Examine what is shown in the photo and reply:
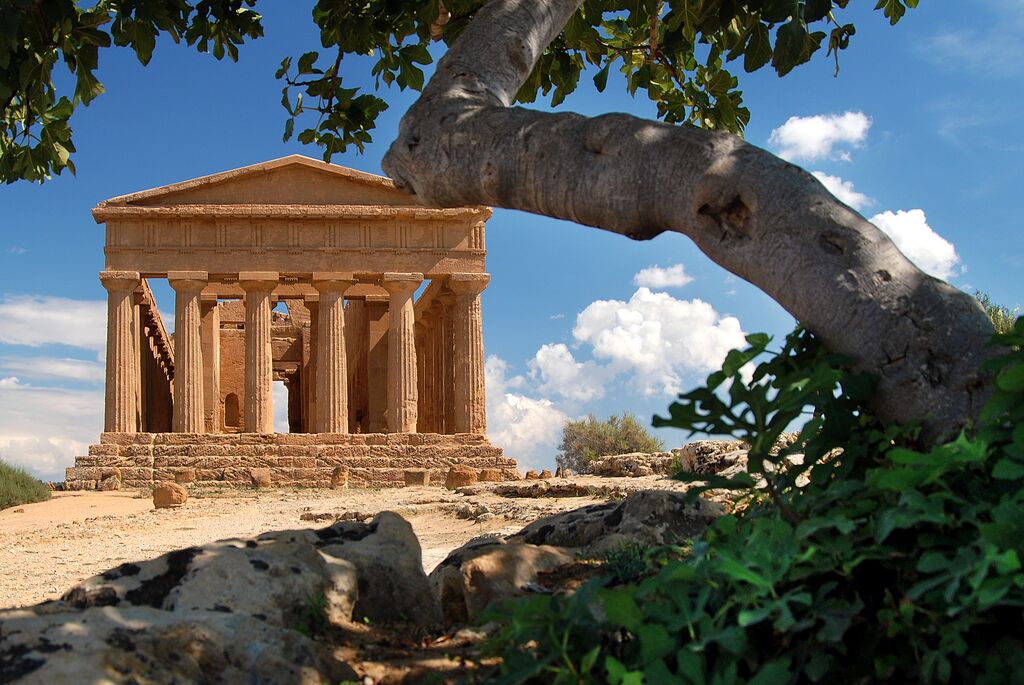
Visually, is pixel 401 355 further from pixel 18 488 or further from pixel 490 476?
pixel 18 488

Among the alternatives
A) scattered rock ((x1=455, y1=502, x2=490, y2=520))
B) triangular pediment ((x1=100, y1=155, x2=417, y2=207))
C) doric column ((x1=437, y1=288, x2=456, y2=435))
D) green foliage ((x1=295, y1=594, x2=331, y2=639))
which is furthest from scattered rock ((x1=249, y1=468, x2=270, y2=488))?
green foliage ((x1=295, y1=594, x2=331, y2=639))

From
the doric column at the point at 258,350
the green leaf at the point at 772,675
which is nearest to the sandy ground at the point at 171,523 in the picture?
the green leaf at the point at 772,675

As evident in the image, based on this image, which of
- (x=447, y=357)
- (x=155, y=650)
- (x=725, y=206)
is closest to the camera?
(x=155, y=650)

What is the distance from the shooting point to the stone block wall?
24.9m

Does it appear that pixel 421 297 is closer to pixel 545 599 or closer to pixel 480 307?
pixel 480 307

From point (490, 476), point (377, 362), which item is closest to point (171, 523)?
point (490, 476)

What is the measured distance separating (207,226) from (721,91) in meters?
21.7

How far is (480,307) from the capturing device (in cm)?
2819

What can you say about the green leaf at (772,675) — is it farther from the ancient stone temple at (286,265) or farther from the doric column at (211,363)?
the doric column at (211,363)

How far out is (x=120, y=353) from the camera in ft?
89.9

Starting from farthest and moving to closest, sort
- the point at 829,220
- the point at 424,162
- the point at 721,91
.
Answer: the point at 721,91
the point at 424,162
the point at 829,220

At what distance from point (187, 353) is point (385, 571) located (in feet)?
81.7

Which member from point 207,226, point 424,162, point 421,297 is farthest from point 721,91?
point 421,297

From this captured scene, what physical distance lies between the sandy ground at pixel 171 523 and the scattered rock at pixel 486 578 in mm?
3375
